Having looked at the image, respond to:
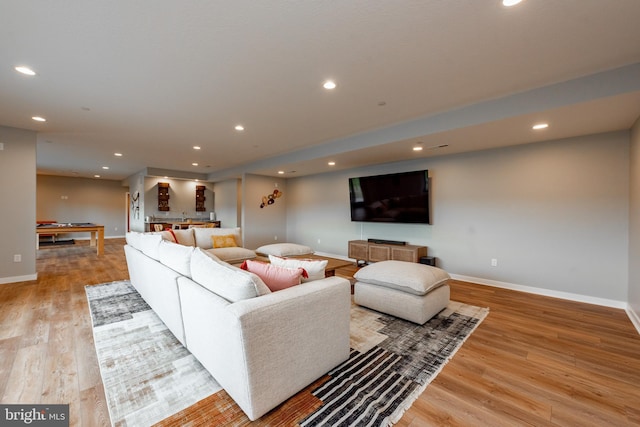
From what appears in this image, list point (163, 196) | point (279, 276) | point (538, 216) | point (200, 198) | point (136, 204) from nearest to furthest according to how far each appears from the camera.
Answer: point (279, 276), point (538, 216), point (163, 196), point (136, 204), point (200, 198)

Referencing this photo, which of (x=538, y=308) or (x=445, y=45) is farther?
(x=538, y=308)

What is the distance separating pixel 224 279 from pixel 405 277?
6.36ft

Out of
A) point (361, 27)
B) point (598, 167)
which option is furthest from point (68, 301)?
point (598, 167)

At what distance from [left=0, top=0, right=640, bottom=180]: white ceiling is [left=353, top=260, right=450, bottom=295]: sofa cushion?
191 cm

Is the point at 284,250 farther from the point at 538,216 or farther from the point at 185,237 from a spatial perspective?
the point at 538,216

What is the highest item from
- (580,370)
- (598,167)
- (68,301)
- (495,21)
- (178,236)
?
(495,21)

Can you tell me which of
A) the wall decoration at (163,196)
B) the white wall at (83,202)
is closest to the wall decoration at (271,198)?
the wall decoration at (163,196)

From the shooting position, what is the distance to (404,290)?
287 centimetres

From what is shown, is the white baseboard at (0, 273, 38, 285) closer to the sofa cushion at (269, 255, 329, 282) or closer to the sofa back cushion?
the sofa back cushion

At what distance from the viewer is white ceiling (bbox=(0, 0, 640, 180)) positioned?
178cm

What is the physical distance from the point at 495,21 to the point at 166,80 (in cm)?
294

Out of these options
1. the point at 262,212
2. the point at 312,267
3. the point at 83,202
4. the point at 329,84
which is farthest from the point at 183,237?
the point at 83,202

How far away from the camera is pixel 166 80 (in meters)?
2.67

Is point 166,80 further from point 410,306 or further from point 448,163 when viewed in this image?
point 448,163
